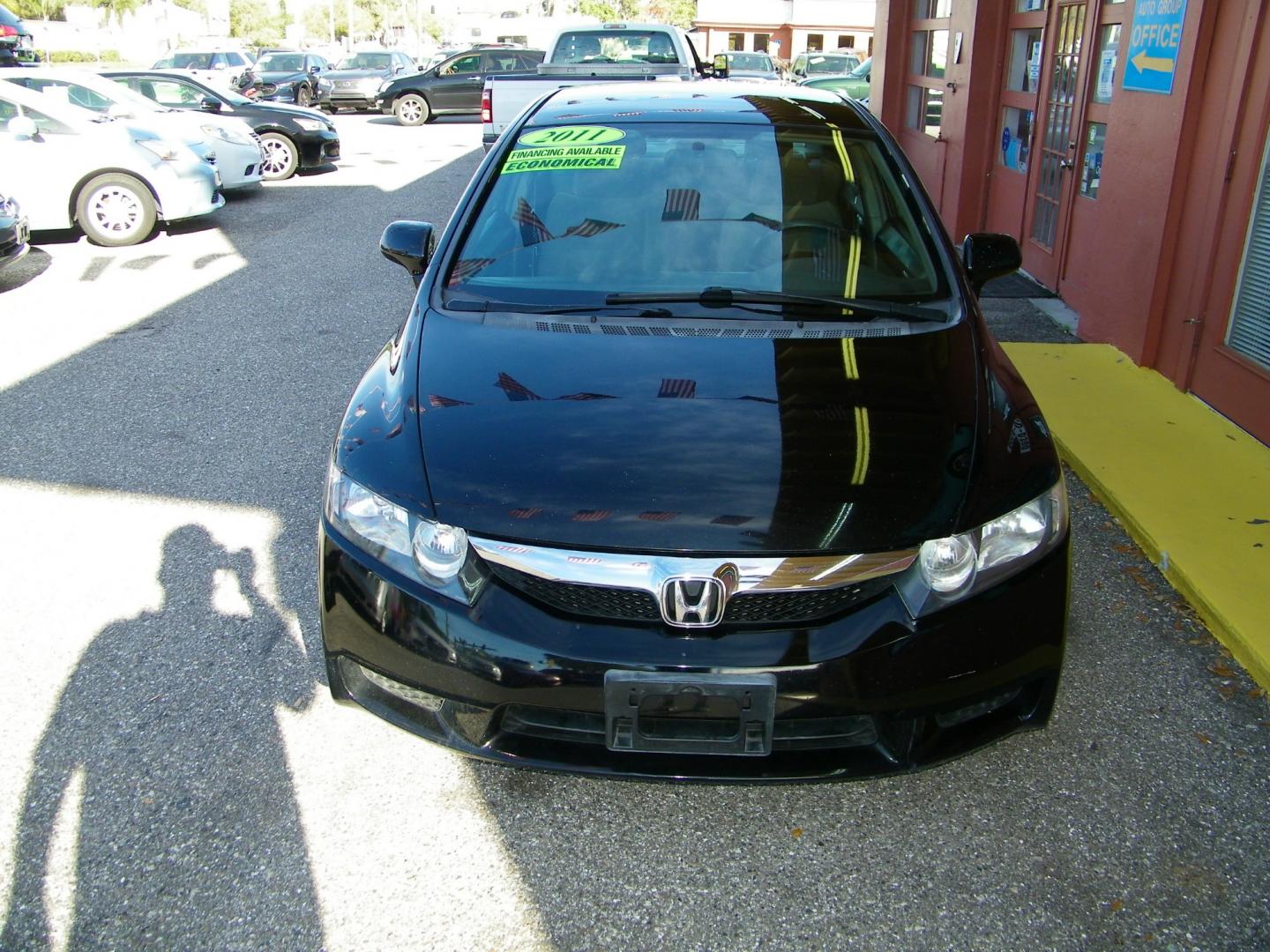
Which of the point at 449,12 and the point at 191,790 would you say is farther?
the point at 449,12

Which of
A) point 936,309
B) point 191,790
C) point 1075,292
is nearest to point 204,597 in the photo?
point 191,790

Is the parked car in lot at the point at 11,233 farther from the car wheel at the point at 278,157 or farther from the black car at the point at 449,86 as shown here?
the black car at the point at 449,86

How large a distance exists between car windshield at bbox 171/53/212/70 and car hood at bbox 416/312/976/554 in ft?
84.8

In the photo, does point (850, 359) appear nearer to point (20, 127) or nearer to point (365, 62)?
point (20, 127)

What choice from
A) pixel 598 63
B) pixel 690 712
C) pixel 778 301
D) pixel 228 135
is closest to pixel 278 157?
pixel 228 135

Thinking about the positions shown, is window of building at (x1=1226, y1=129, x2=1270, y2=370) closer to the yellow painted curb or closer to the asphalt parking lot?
the yellow painted curb

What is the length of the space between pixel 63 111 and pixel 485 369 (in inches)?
360

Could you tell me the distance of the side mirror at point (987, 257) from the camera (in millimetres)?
3719

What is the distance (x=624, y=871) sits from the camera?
2596 mm

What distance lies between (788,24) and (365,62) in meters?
29.7

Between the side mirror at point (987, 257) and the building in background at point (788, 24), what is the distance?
5020 centimetres

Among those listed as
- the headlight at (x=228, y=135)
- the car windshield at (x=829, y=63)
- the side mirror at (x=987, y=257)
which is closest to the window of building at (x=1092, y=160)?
the side mirror at (x=987, y=257)

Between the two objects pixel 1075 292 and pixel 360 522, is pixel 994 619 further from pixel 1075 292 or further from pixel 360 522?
pixel 1075 292

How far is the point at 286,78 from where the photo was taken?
2561 centimetres
